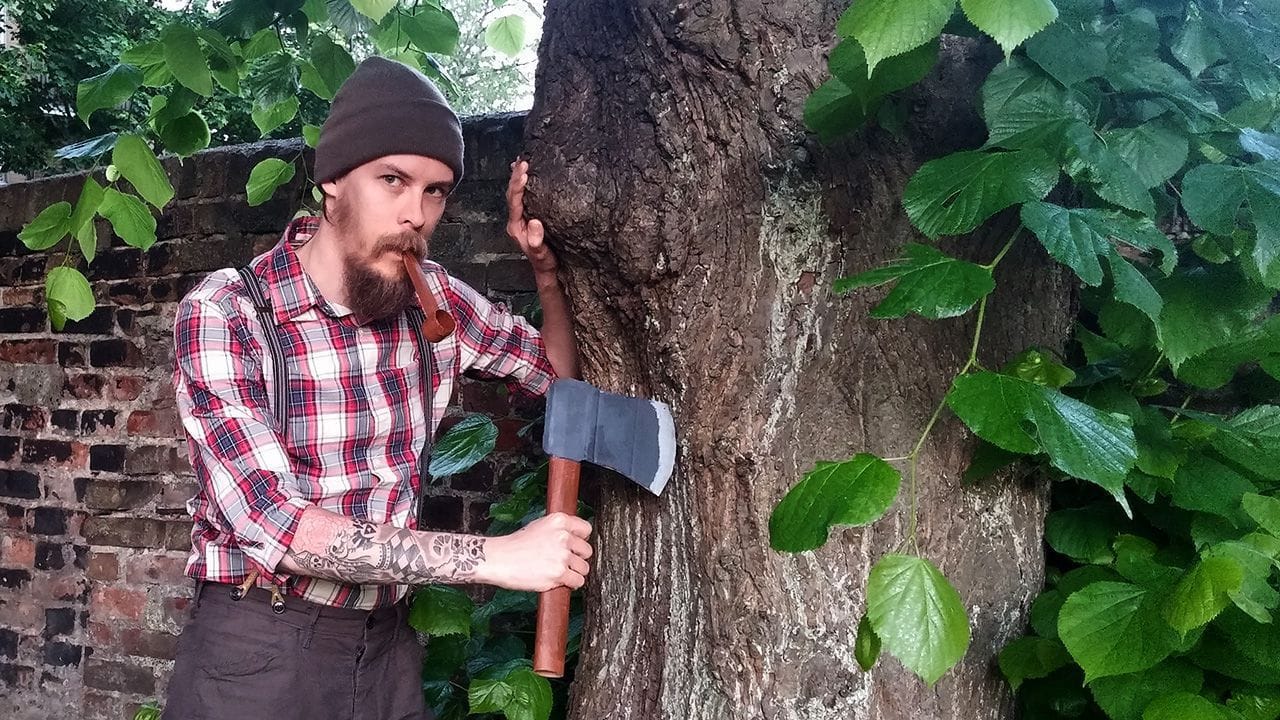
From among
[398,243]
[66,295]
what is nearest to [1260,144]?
[398,243]

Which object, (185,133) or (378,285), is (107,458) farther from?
(378,285)

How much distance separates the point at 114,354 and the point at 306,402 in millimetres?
1472

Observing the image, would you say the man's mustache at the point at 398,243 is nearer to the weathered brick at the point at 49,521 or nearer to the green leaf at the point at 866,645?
the green leaf at the point at 866,645

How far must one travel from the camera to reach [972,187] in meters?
1.00

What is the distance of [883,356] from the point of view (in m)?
1.23

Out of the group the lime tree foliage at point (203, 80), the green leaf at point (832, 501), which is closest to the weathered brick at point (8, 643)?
the lime tree foliage at point (203, 80)

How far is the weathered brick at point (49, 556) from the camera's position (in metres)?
2.87

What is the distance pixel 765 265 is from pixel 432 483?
130 centimetres

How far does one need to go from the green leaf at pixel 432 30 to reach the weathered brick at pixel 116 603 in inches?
68.8

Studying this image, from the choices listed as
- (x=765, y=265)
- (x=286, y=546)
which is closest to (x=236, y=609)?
(x=286, y=546)

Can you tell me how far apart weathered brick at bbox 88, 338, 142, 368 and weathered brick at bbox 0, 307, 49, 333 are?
230mm

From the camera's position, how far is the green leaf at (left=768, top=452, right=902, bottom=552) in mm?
963

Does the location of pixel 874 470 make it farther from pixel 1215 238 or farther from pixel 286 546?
pixel 286 546

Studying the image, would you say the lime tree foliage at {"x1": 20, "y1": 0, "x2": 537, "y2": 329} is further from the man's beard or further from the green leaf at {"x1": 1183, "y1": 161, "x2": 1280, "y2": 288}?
the green leaf at {"x1": 1183, "y1": 161, "x2": 1280, "y2": 288}
